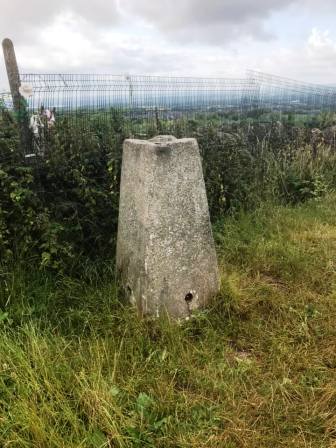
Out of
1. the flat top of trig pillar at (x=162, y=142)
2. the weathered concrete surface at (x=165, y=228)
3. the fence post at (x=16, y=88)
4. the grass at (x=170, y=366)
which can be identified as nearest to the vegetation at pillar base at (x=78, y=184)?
the fence post at (x=16, y=88)

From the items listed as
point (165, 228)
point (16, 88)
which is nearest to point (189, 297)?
point (165, 228)

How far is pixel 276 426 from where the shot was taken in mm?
2096

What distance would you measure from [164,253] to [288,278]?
4.32ft

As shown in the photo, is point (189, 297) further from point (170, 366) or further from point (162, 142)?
point (162, 142)

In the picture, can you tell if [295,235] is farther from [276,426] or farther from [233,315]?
[276,426]

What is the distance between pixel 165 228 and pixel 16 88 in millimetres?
1906

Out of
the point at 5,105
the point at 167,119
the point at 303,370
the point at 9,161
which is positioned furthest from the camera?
the point at 167,119

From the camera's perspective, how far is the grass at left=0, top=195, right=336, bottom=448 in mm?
1984

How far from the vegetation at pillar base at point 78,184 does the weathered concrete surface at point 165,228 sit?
587 millimetres

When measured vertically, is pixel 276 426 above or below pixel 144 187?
below

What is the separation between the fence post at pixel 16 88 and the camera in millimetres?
3479

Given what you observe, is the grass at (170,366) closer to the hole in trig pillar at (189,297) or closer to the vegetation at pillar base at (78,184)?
the hole in trig pillar at (189,297)

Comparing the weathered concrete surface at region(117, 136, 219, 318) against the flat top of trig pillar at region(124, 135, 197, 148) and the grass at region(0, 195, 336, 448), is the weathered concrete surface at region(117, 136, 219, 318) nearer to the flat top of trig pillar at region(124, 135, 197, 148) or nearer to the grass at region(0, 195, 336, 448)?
the flat top of trig pillar at region(124, 135, 197, 148)

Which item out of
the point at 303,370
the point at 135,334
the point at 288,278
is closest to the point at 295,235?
the point at 288,278
